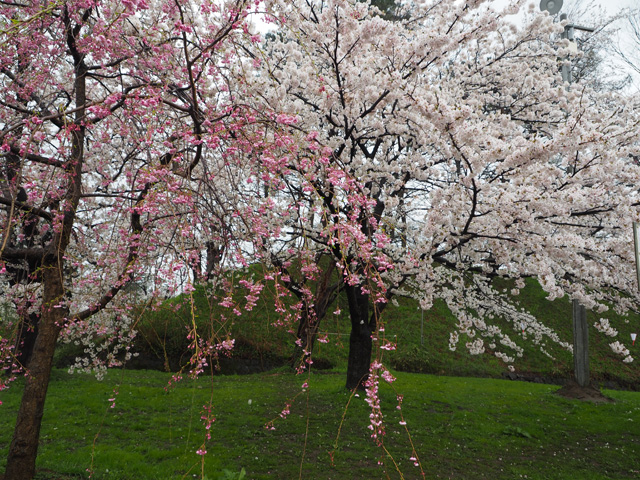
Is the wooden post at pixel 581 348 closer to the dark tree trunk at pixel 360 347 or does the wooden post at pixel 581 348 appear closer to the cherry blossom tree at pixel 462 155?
the cherry blossom tree at pixel 462 155

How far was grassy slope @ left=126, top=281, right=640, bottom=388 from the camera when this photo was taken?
41.9ft

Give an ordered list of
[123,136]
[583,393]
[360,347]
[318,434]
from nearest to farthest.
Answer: [123,136] < [318,434] < [360,347] < [583,393]

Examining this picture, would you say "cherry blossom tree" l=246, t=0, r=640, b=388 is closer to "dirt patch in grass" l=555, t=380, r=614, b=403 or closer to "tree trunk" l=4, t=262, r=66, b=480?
"tree trunk" l=4, t=262, r=66, b=480

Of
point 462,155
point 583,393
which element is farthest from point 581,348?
point 462,155

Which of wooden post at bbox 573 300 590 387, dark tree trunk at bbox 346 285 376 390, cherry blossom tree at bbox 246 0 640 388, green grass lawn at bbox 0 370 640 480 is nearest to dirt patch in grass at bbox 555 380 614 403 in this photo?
wooden post at bbox 573 300 590 387

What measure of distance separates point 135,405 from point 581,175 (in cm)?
766

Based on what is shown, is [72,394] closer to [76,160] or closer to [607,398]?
[76,160]

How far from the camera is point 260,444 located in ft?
18.9

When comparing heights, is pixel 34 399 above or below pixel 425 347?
above

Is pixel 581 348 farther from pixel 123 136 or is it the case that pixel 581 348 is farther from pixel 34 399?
pixel 34 399

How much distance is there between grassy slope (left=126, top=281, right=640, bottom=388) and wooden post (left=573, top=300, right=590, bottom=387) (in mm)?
3622

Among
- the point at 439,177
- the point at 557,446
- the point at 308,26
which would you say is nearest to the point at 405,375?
the point at 557,446

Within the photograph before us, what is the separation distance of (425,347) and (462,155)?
420 inches

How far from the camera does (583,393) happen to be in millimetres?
9711
